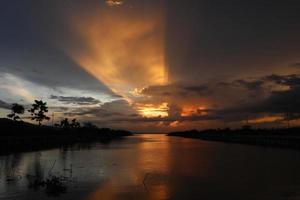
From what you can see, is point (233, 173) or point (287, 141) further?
point (287, 141)

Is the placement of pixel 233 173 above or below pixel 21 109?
below

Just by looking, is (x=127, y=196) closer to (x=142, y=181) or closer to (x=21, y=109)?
(x=142, y=181)

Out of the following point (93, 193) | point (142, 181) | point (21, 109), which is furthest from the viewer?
point (21, 109)

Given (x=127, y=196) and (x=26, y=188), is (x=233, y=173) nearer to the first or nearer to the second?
(x=127, y=196)

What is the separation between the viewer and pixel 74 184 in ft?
89.6

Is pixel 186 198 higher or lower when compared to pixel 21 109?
lower

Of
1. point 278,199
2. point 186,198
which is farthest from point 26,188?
point 278,199

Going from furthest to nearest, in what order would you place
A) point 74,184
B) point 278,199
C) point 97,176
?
point 97,176
point 74,184
point 278,199

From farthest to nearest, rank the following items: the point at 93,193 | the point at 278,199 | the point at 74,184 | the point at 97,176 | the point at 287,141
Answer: the point at 287,141, the point at 97,176, the point at 74,184, the point at 93,193, the point at 278,199

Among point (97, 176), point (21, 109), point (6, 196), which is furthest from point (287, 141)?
point (21, 109)

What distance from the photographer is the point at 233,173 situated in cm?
3481

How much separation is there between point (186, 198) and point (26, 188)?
11.7 m

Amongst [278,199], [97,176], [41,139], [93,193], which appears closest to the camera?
[278,199]

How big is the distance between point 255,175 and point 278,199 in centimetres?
1154
